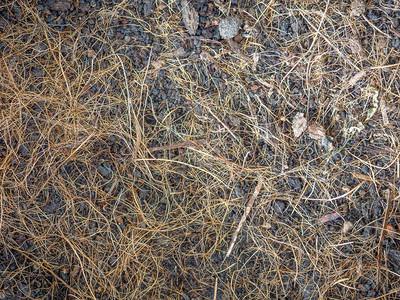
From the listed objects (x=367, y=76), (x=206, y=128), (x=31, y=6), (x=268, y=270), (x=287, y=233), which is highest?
(x=31, y=6)

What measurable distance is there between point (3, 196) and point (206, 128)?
1.27 m

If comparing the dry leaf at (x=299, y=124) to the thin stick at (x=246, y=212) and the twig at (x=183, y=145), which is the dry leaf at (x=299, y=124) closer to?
the thin stick at (x=246, y=212)

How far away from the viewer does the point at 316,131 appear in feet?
6.04

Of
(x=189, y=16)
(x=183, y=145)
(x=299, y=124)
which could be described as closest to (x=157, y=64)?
(x=189, y=16)

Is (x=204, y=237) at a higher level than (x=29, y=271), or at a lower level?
higher

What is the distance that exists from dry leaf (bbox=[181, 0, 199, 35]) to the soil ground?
0.02 meters

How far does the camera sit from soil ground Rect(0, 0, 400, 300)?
1845mm

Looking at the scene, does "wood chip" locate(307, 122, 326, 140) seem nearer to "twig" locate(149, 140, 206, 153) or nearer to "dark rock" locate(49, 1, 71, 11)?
"twig" locate(149, 140, 206, 153)

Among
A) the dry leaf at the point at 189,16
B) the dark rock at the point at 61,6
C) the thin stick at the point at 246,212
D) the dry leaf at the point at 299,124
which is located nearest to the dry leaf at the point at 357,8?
the dry leaf at the point at 299,124

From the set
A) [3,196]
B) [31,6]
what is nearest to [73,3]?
[31,6]

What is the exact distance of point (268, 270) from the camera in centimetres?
186

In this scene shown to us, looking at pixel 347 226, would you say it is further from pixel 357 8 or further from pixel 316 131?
pixel 357 8

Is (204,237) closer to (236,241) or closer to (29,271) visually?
(236,241)

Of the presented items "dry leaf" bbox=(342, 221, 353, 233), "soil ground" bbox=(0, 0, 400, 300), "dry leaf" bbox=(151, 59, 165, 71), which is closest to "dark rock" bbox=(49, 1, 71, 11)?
"soil ground" bbox=(0, 0, 400, 300)
